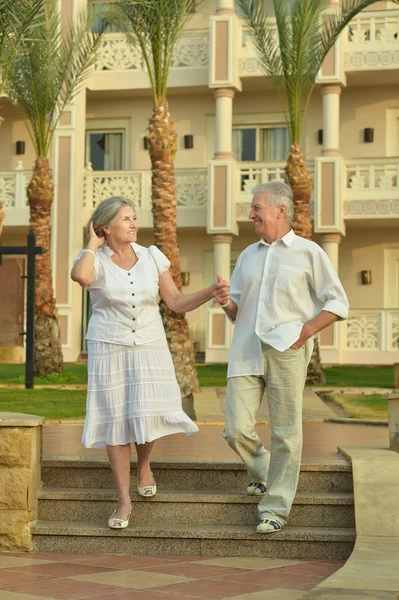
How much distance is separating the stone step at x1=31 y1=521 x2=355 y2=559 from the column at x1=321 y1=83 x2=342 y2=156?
19.5m

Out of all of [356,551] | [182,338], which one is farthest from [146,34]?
[356,551]

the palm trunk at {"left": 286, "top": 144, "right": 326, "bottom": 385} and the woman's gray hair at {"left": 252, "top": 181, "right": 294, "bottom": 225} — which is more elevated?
the palm trunk at {"left": 286, "top": 144, "right": 326, "bottom": 385}

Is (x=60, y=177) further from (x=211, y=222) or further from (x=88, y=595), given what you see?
(x=88, y=595)

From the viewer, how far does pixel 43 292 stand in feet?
66.4

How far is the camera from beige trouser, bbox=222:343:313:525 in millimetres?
6055

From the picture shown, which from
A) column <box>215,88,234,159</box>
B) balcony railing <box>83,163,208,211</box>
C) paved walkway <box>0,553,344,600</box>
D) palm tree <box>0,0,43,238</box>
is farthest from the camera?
balcony railing <box>83,163,208,211</box>

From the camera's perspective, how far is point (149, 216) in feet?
86.3

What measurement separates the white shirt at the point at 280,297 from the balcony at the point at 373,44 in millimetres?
19774

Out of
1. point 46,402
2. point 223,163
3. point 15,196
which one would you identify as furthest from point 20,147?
point 46,402

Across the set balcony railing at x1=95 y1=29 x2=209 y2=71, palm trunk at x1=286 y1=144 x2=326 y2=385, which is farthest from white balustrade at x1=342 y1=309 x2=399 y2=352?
balcony railing at x1=95 y1=29 x2=209 y2=71

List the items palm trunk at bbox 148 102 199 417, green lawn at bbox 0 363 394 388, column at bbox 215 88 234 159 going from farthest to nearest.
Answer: column at bbox 215 88 234 159, green lawn at bbox 0 363 394 388, palm trunk at bbox 148 102 199 417

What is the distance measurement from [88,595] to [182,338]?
1162 centimetres

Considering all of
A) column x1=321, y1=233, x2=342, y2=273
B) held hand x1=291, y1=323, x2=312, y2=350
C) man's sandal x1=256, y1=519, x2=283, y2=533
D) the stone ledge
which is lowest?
man's sandal x1=256, y1=519, x2=283, y2=533

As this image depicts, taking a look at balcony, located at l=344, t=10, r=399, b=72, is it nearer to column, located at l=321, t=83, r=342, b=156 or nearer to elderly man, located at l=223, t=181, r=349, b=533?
column, located at l=321, t=83, r=342, b=156
